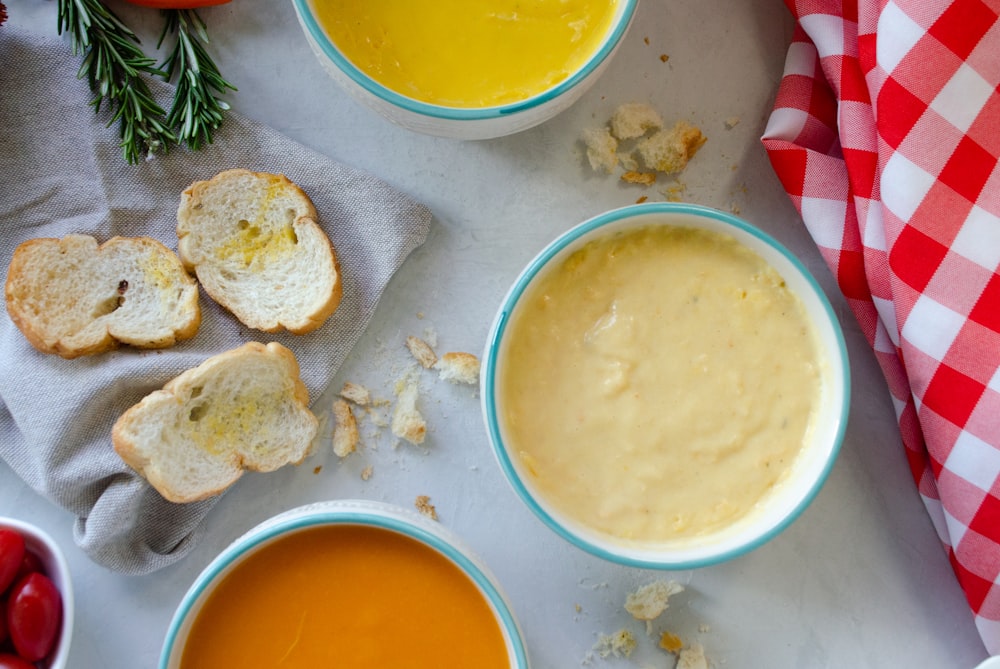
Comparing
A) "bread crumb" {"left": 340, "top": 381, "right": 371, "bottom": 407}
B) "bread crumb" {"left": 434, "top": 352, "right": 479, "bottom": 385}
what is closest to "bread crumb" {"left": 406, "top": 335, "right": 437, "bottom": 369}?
"bread crumb" {"left": 434, "top": 352, "right": 479, "bottom": 385}

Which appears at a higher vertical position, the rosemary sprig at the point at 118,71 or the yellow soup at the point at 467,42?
the yellow soup at the point at 467,42

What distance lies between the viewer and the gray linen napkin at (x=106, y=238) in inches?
71.1

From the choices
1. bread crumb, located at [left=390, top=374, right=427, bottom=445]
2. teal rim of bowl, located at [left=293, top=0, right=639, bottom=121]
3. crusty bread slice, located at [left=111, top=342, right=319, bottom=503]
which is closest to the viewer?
teal rim of bowl, located at [left=293, top=0, right=639, bottom=121]

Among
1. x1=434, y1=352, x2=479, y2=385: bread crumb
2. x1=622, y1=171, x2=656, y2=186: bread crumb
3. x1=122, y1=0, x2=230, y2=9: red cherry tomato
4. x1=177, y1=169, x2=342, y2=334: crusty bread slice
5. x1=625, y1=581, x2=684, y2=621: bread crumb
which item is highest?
x1=122, y1=0, x2=230, y2=9: red cherry tomato

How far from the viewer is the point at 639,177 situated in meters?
1.94

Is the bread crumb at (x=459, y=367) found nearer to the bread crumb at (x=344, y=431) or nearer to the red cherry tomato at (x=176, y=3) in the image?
the bread crumb at (x=344, y=431)

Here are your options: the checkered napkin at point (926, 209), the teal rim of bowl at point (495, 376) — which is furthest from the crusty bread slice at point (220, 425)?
the checkered napkin at point (926, 209)

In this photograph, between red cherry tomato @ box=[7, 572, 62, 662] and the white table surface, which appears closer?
red cherry tomato @ box=[7, 572, 62, 662]

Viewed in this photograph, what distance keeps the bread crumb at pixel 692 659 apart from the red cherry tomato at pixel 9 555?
1.30 meters

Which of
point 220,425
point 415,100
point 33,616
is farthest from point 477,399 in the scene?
point 33,616

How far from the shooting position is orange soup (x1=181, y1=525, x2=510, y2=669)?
5.49ft

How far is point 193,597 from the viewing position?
63.2 inches

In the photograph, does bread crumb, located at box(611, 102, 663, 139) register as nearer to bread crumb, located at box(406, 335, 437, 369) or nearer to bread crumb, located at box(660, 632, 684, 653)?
bread crumb, located at box(406, 335, 437, 369)

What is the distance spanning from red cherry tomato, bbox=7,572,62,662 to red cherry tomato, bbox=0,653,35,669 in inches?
0.5
